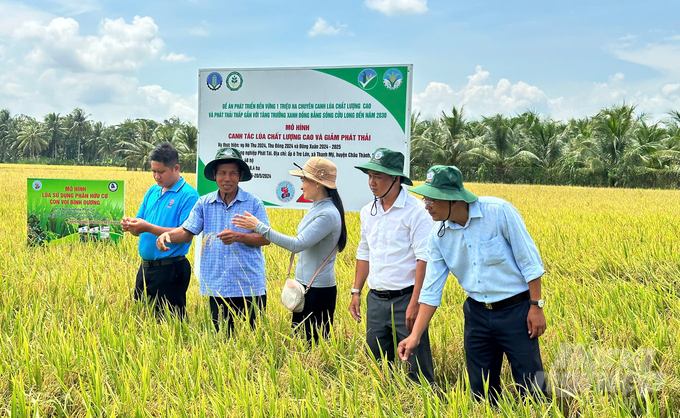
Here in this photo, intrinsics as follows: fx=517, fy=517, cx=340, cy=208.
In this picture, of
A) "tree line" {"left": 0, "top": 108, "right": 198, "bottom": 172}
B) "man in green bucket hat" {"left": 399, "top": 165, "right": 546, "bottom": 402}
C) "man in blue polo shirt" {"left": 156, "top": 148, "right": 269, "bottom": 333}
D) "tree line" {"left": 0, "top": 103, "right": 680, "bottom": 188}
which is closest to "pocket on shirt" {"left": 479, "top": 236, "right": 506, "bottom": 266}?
"man in green bucket hat" {"left": 399, "top": 165, "right": 546, "bottom": 402}

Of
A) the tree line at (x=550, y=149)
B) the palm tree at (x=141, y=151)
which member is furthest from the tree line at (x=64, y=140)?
the tree line at (x=550, y=149)

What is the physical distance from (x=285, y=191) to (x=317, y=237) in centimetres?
228

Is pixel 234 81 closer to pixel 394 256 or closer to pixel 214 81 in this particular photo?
pixel 214 81

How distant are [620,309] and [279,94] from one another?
375 centimetres

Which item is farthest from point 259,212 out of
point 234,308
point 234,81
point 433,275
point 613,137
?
point 613,137

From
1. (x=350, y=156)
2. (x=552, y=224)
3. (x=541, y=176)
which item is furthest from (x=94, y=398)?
(x=541, y=176)

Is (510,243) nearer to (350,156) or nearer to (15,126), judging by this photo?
(350,156)

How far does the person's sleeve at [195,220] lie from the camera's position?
358 centimetres

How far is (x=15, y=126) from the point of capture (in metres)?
74.6

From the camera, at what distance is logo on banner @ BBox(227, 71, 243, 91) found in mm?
5520

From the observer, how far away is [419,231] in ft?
9.66

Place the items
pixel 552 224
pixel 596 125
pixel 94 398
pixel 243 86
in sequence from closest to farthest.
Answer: pixel 94 398 → pixel 243 86 → pixel 552 224 → pixel 596 125

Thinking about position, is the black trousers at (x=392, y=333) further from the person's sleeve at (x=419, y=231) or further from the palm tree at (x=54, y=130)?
the palm tree at (x=54, y=130)

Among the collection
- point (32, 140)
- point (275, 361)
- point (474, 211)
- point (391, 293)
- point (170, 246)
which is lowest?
point (275, 361)
